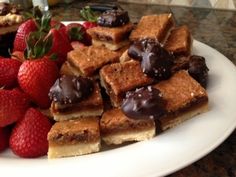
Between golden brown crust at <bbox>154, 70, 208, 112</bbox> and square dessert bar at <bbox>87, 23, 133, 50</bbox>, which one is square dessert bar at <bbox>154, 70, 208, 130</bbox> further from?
square dessert bar at <bbox>87, 23, 133, 50</bbox>

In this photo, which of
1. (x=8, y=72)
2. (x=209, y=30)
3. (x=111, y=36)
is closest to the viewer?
(x=8, y=72)

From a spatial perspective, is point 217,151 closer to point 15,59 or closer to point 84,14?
point 15,59

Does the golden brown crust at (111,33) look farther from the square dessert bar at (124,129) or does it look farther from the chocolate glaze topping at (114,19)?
the square dessert bar at (124,129)

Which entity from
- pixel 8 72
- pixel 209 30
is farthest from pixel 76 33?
pixel 209 30

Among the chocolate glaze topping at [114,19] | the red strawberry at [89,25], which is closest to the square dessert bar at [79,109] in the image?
the chocolate glaze topping at [114,19]

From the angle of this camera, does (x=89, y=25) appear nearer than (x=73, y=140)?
No

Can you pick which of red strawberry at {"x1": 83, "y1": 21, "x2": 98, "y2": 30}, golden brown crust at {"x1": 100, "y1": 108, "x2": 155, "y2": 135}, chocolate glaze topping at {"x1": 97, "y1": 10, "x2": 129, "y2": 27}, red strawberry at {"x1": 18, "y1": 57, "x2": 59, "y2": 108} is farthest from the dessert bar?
golden brown crust at {"x1": 100, "y1": 108, "x2": 155, "y2": 135}

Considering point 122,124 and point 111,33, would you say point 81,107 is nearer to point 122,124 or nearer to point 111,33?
point 122,124
